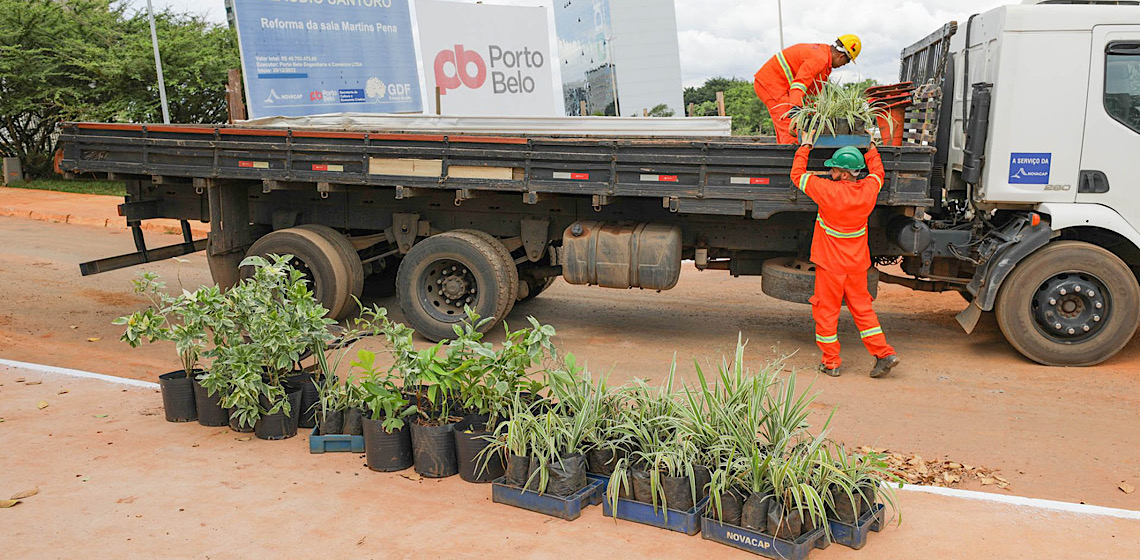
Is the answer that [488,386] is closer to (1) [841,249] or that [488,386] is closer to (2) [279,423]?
(2) [279,423]

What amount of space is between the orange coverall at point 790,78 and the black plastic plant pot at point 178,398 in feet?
15.7

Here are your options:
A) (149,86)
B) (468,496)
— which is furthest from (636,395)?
(149,86)

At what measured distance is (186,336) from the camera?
546 centimetres

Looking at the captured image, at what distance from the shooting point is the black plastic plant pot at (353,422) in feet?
16.9

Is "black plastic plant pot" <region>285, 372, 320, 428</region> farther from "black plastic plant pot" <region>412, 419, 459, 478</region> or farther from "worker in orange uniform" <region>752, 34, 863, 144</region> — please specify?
"worker in orange uniform" <region>752, 34, 863, 144</region>

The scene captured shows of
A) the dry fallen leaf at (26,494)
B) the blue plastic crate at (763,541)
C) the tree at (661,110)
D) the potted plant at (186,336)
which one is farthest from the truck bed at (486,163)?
the tree at (661,110)

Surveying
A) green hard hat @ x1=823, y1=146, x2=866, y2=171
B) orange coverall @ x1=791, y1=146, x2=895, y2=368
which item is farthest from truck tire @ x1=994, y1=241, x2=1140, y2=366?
green hard hat @ x1=823, y1=146, x2=866, y2=171

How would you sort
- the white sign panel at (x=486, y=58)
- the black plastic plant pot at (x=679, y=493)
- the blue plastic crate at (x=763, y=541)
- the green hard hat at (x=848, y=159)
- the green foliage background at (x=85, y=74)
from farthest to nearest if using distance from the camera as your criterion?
the green foliage background at (x=85, y=74)
the white sign panel at (x=486, y=58)
the green hard hat at (x=848, y=159)
the black plastic plant pot at (x=679, y=493)
the blue plastic crate at (x=763, y=541)

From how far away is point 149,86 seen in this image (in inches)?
749

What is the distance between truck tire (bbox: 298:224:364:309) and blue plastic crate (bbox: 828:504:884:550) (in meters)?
5.68

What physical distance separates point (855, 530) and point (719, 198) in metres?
3.94

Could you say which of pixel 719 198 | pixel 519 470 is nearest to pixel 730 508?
pixel 519 470

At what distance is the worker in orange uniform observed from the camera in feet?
24.4

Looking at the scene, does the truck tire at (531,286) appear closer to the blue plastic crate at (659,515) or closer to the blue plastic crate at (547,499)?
the blue plastic crate at (547,499)
